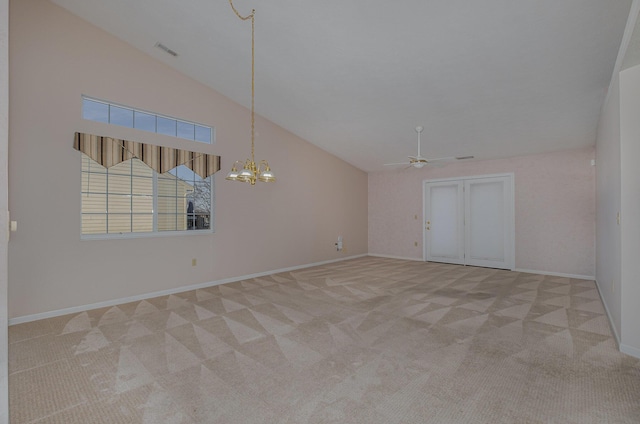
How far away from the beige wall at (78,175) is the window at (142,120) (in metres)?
0.11

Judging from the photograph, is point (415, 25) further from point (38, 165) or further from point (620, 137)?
point (38, 165)

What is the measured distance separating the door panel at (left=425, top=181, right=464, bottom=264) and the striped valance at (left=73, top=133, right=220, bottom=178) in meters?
5.67

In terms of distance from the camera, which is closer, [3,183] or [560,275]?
[3,183]

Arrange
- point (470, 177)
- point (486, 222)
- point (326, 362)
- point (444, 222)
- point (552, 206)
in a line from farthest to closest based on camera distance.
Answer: point (444, 222) < point (470, 177) < point (486, 222) < point (552, 206) < point (326, 362)

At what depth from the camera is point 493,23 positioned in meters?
3.27

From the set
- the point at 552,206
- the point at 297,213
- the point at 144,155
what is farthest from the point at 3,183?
the point at 552,206

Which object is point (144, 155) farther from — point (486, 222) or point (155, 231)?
point (486, 222)

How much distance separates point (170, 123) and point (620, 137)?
5958 millimetres

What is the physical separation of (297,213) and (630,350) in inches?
225

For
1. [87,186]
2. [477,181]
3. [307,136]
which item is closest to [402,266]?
[477,181]

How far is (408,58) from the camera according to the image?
4.04 metres

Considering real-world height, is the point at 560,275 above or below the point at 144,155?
below

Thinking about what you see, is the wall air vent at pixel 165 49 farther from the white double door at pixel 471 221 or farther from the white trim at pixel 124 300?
the white double door at pixel 471 221

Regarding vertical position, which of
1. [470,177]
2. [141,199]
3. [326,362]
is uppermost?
[470,177]
